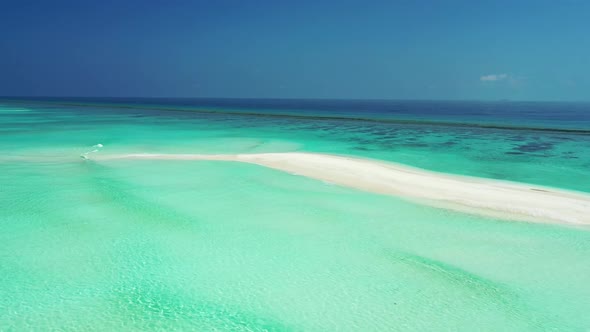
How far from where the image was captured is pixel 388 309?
4723mm

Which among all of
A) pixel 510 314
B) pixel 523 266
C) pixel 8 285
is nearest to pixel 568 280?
pixel 523 266

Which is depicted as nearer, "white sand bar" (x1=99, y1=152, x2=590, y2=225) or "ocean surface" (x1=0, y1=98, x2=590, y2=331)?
"ocean surface" (x1=0, y1=98, x2=590, y2=331)

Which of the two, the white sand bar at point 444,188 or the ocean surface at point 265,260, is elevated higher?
the white sand bar at point 444,188

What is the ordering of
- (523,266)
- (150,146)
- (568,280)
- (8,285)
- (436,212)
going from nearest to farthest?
(8,285) → (568,280) → (523,266) → (436,212) → (150,146)

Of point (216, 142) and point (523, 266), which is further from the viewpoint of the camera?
point (216, 142)

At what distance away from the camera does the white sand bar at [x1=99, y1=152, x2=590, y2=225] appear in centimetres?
841

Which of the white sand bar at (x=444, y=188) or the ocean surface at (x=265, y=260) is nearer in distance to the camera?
the ocean surface at (x=265, y=260)

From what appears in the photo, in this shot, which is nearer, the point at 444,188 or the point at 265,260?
the point at 265,260

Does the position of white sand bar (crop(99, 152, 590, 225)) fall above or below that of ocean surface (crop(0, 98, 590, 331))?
above

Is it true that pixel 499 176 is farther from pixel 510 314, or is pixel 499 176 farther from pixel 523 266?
pixel 510 314

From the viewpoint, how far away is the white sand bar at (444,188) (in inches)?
331

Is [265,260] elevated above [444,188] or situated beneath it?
situated beneath

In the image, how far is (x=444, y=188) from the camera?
1041 centimetres

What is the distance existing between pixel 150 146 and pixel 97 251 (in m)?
12.7
